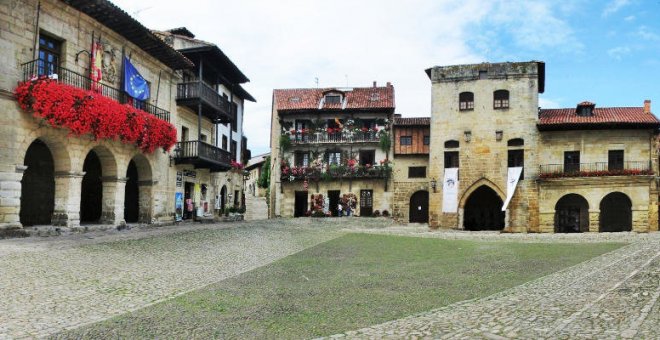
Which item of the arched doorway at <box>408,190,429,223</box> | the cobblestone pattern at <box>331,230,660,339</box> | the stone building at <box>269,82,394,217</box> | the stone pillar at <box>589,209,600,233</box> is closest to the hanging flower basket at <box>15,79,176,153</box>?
the cobblestone pattern at <box>331,230,660,339</box>

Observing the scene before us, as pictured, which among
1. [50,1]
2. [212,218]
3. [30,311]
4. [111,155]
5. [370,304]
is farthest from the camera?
[212,218]

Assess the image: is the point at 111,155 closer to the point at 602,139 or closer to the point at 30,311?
the point at 30,311

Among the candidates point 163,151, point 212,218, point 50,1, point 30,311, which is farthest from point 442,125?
point 30,311

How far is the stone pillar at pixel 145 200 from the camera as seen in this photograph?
2405cm

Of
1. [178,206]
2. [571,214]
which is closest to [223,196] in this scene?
[178,206]

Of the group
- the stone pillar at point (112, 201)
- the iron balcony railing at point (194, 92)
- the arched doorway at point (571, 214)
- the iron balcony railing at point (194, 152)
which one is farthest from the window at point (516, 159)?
the stone pillar at point (112, 201)

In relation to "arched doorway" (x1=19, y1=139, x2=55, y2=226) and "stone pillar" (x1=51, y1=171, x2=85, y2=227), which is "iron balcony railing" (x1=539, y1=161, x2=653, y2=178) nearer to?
"stone pillar" (x1=51, y1=171, x2=85, y2=227)

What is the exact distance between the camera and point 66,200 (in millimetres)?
18328

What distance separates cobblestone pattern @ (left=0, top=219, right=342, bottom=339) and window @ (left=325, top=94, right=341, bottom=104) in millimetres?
25640

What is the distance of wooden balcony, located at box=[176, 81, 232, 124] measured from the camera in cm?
2623

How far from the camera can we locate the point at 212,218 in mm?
31062

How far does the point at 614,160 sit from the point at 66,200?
105ft

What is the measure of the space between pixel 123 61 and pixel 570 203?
29.3 m

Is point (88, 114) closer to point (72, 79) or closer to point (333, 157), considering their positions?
point (72, 79)
